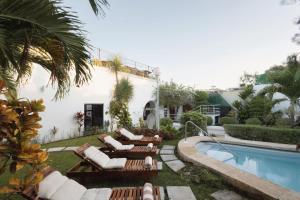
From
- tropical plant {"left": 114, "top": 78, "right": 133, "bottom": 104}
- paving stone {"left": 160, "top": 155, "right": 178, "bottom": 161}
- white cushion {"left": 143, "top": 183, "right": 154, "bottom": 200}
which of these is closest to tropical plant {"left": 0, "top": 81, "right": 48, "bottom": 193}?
white cushion {"left": 143, "top": 183, "right": 154, "bottom": 200}

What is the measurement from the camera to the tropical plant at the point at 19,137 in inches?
75.0

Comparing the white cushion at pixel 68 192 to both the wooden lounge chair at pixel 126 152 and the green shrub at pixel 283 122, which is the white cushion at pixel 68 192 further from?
the green shrub at pixel 283 122

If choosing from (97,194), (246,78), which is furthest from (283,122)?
(246,78)

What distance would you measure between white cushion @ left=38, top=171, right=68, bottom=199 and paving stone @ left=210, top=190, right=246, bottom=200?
3032 mm

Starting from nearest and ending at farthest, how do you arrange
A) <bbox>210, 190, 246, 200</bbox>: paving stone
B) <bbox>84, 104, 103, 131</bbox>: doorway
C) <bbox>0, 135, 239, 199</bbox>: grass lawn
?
<bbox>210, 190, 246, 200</bbox>: paving stone → <bbox>0, 135, 239, 199</bbox>: grass lawn → <bbox>84, 104, 103, 131</bbox>: doorway

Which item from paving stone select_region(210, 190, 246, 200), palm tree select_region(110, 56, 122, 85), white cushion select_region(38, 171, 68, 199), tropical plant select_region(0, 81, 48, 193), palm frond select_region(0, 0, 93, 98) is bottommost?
paving stone select_region(210, 190, 246, 200)

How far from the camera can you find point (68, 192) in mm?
4004

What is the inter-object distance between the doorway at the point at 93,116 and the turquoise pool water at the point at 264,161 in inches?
282

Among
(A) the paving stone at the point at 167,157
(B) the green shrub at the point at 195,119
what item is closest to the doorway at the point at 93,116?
(B) the green shrub at the point at 195,119

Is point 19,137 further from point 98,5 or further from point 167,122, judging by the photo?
point 167,122

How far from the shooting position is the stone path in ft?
22.7

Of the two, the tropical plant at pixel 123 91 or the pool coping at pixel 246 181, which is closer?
the pool coping at pixel 246 181

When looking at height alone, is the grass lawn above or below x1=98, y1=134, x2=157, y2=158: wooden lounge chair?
below

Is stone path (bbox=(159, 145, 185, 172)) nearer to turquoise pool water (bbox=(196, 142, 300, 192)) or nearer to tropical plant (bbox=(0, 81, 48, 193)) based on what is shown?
turquoise pool water (bbox=(196, 142, 300, 192))
